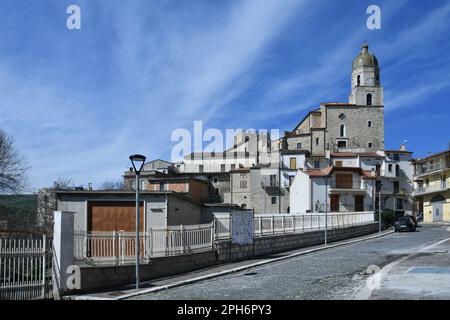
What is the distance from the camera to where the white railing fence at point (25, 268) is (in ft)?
38.2

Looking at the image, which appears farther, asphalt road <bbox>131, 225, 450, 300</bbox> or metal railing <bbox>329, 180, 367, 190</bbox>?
metal railing <bbox>329, 180, 367, 190</bbox>

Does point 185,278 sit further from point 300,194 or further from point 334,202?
point 300,194

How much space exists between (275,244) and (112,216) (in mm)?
7582

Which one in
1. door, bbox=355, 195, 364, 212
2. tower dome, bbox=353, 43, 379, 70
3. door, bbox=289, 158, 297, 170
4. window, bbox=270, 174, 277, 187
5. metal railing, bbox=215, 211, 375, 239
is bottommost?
door, bbox=355, 195, 364, 212

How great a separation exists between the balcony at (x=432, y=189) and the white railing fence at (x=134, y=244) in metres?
58.1

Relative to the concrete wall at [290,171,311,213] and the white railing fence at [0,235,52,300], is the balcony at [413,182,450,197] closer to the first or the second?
the concrete wall at [290,171,311,213]

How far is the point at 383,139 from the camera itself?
94.8 metres

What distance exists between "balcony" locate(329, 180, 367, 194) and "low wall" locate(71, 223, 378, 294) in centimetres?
4204

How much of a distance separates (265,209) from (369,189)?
17.2 m

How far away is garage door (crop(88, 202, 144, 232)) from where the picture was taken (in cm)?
2364

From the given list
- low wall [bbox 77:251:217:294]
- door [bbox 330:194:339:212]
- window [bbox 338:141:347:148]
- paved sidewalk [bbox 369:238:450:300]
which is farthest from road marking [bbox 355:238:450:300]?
window [bbox 338:141:347:148]
